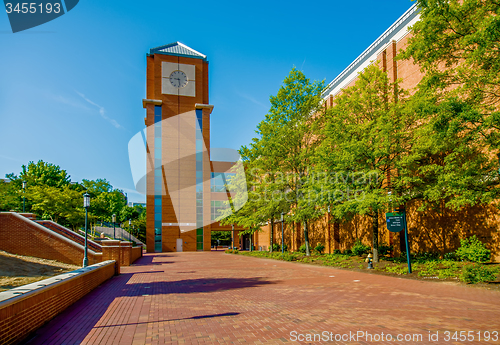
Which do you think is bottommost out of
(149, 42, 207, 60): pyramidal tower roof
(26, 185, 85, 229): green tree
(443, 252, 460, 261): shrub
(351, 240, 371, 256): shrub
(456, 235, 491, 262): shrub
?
(351, 240, 371, 256): shrub

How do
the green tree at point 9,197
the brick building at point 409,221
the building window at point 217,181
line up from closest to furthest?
the brick building at point 409,221
the green tree at point 9,197
the building window at point 217,181

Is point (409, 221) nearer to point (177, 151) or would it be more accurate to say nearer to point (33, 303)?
point (33, 303)

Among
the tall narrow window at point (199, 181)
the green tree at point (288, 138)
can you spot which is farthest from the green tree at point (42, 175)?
the green tree at point (288, 138)

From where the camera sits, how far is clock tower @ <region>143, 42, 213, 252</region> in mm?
52156

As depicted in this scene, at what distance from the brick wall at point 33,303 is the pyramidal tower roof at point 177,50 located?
5147 cm

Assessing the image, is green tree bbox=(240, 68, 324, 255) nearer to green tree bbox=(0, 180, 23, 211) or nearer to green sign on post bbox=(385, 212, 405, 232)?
green sign on post bbox=(385, 212, 405, 232)

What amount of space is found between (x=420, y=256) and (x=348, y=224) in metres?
9.00

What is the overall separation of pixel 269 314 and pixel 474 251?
12841mm

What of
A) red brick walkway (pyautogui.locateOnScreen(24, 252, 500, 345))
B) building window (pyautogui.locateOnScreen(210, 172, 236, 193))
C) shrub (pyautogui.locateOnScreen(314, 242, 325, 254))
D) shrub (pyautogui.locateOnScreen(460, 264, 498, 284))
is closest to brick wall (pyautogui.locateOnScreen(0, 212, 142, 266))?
red brick walkway (pyautogui.locateOnScreen(24, 252, 500, 345))

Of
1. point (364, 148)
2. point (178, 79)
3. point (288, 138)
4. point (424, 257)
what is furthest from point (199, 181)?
point (424, 257)

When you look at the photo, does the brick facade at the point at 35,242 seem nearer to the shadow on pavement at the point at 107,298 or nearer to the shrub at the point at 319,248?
the shadow on pavement at the point at 107,298

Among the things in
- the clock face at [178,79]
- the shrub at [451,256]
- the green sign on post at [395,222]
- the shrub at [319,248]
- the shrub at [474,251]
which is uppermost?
the clock face at [178,79]

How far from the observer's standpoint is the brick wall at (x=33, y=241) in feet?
68.8

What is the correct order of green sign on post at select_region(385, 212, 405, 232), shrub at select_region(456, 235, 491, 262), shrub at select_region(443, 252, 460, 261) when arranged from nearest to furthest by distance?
shrub at select_region(456, 235, 491, 262) < green sign on post at select_region(385, 212, 405, 232) < shrub at select_region(443, 252, 460, 261)
